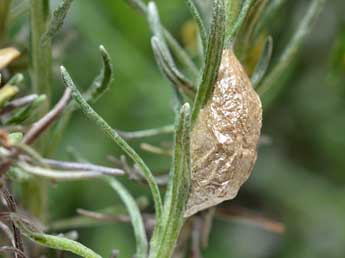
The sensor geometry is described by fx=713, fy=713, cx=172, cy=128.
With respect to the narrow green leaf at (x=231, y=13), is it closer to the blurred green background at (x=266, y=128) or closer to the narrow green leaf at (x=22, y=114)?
the narrow green leaf at (x=22, y=114)

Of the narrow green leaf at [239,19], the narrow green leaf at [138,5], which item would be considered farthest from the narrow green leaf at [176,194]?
the narrow green leaf at [138,5]

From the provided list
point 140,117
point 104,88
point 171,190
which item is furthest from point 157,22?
point 140,117

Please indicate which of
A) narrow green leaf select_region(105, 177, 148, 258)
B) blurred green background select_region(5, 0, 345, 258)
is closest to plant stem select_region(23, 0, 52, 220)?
narrow green leaf select_region(105, 177, 148, 258)

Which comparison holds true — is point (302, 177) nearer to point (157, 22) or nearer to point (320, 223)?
point (320, 223)

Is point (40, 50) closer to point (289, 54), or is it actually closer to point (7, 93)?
point (7, 93)

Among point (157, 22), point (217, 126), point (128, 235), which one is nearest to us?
point (217, 126)

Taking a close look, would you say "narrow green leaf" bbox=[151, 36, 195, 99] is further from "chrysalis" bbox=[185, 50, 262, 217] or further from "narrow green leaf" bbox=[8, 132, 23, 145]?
"narrow green leaf" bbox=[8, 132, 23, 145]
